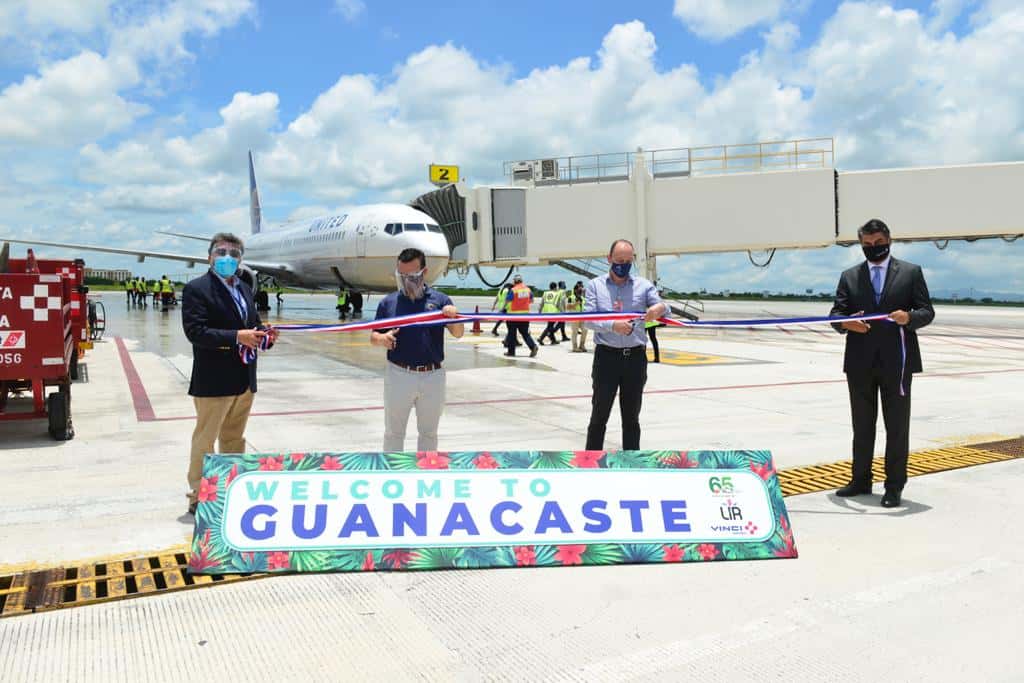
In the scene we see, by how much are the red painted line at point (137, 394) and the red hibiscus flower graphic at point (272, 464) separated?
5145 millimetres

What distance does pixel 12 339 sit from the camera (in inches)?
278

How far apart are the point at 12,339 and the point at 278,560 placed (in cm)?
484

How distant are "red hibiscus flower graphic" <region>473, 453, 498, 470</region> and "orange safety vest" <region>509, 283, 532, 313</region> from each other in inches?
488

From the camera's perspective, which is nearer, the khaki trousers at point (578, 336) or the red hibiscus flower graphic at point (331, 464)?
the red hibiscus flower graphic at point (331, 464)

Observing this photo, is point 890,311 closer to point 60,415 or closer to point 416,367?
point 416,367

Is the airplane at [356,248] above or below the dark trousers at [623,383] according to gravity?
above

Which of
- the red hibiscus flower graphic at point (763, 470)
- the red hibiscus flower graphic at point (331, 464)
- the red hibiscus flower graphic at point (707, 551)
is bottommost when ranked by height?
the red hibiscus flower graphic at point (707, 551)

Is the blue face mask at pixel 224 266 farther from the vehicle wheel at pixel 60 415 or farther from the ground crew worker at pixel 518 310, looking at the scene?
the ground crew worker at pixel 518 310

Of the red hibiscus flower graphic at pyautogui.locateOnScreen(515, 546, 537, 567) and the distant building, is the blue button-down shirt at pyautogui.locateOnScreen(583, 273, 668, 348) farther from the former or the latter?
the distant building

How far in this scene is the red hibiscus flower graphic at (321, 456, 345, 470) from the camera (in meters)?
4.27

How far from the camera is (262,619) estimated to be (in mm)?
3443

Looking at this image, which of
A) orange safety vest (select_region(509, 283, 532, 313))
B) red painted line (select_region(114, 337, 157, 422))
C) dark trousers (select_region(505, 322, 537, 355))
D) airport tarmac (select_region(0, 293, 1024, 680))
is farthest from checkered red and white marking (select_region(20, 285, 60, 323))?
orange safety vest (select_region(509, 283, 532, 313))


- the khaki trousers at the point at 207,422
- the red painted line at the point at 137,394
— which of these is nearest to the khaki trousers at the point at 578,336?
the red painted line at the point at 137,394

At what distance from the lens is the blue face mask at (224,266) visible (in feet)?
16.1
